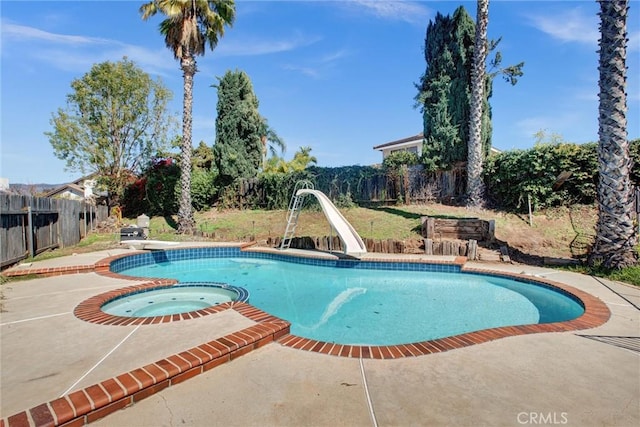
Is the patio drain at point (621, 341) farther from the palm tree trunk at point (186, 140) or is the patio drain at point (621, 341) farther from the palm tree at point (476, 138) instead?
the palm tree trunk at point (186, 140)

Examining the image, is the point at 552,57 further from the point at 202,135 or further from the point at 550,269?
the point at 202,135

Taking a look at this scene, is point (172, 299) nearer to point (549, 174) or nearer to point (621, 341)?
point (621, 341)

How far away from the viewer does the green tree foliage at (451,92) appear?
13867 millimetres

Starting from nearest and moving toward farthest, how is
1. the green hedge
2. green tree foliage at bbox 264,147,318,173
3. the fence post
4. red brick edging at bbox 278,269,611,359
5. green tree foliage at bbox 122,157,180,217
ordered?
red brick edging at bbox 278,269,611,359, the fence post, the green hedge, green tree foliage at bbox 122,157,180,217, green tree foliage at bbox 264,147,318,173

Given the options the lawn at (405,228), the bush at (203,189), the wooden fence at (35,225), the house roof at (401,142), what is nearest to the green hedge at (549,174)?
the lawn at (405,228)

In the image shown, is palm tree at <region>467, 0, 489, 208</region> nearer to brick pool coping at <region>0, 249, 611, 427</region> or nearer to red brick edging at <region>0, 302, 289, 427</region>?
brick pool coping at <region>0, 249, 611, 427</region>

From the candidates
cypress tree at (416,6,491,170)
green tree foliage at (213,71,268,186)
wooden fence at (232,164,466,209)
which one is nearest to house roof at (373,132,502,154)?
cypress tree at (416,6,491,170)

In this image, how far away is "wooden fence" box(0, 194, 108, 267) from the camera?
6.96 metres

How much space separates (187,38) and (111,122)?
615 cm

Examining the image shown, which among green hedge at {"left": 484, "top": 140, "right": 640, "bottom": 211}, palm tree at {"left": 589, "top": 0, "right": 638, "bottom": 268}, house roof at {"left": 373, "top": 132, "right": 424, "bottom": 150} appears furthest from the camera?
house roof at {"left": 373, "top": 132, "right": 424, "bottom": 150}

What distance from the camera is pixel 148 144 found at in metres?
17.5

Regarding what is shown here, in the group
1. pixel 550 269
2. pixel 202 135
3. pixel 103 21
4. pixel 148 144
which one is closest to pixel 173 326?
pixel 550 269

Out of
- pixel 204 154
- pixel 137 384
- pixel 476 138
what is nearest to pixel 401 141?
pixel 476 138

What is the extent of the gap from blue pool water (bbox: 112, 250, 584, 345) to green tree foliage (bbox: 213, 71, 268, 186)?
8965mm
